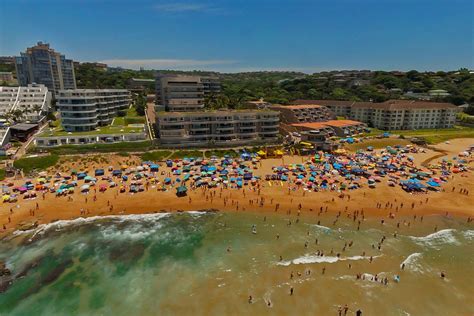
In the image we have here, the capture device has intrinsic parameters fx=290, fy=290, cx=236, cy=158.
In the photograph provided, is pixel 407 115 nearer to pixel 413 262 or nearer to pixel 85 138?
pixel 413 262

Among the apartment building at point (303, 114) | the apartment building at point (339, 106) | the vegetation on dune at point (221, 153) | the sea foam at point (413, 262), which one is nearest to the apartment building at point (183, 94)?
the vegetation on dune at point (221, 153)

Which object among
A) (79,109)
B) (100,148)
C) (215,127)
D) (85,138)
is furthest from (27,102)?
(215,127)

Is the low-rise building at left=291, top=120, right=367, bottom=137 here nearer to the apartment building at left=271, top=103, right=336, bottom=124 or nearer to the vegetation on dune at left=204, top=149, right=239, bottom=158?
the apartment building at left=271, top=103, right=336, bottom=124

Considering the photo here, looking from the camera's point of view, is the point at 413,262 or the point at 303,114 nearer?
the point at 413,262

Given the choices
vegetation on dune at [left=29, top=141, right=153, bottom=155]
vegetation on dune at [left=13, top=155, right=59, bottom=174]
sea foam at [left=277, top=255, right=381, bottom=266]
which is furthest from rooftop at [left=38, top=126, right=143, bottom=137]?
sea foam at [left=277, top=255, right=381, bottom=266]

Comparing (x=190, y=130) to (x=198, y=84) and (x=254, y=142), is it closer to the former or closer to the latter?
(x=254, y=142)

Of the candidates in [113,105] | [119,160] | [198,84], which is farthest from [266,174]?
[113,105]

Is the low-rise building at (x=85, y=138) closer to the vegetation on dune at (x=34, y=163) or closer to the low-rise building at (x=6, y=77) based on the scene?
the vegetation on dune at (x=34, y=163)
